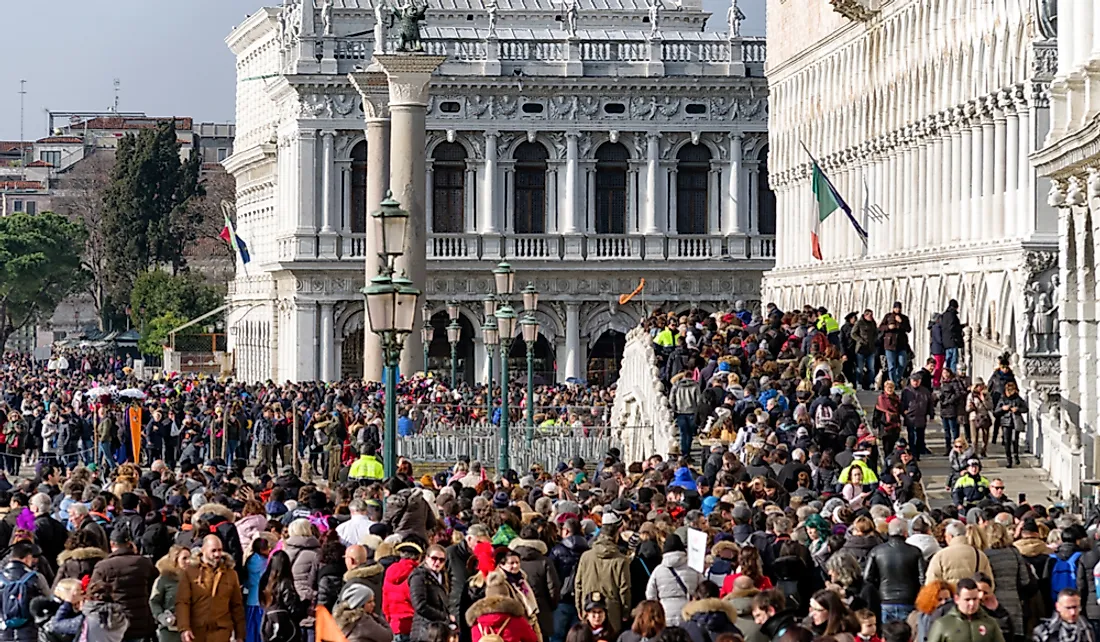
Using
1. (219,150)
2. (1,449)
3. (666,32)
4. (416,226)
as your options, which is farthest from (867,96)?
(219,150)

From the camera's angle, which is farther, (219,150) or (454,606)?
(219,150)

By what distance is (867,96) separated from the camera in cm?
5572

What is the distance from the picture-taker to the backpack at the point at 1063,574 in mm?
19672

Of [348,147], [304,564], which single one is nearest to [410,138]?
[348,147]

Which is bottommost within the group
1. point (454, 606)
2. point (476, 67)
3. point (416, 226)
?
point (454, 606)

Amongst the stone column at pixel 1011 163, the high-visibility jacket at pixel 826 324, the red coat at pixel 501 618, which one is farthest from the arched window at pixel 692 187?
the red coat at pixel 501 618

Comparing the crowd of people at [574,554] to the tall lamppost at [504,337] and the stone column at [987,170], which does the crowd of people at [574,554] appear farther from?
the stone column at [987,170]

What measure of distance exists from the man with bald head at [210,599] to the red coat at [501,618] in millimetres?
2767

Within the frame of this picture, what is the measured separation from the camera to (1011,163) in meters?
42.4

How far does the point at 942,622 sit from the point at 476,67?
60265mm

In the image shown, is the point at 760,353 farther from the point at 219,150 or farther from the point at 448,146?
the point at 219,150

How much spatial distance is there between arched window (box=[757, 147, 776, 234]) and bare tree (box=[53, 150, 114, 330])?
136 feet

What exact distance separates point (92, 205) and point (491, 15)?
58.8 meters

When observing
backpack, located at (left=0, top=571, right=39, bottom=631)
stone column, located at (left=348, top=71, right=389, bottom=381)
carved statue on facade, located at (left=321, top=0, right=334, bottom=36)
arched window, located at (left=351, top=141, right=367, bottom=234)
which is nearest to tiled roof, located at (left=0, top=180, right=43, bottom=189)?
carved statue on facade, located at (left=321, top=0, right=334, bottom=36)
